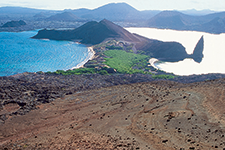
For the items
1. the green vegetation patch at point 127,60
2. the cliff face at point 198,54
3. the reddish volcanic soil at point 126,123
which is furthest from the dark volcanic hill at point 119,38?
the reddish volcanic soil at point 126,123

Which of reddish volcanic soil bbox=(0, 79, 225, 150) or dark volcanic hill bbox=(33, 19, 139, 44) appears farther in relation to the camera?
dark volcanic hill bbox=(33, 19, 139, 44)

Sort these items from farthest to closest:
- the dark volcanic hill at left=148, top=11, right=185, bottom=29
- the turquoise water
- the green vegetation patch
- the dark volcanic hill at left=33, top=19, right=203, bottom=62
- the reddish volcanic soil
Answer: the dark volcanic hill at left=148, top=11, right=185, bottom=29, the dark volcanic hill at left=33, top=19, right=203, bottom=62, the green vegetation patch, the turquoise water, the reddish volcanic soil

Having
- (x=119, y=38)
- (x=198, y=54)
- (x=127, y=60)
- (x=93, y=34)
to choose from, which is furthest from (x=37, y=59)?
(x=198, y=54)

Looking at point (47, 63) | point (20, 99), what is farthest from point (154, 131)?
point (47, 63)

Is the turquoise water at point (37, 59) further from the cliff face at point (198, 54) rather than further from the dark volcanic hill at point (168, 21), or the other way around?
the dark volcanic hill at point (168, 21)

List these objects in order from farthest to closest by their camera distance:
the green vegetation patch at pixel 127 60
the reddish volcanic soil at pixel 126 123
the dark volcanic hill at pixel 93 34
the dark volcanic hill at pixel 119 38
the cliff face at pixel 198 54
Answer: the dark volcanic hill at pixel 93 34 < the dark volcanic hill at pixel 119 38 < the cliff face at pixel 198 54 < the green vegetation patch at pixel 127 60 < the reddish volcanic soil at pixel 126 123

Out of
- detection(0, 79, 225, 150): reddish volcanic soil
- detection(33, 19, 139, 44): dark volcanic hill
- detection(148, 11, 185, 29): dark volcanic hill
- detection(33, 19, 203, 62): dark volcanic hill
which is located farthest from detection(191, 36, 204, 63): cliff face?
detection(148, 11, 185, 29): dark volcanic hill

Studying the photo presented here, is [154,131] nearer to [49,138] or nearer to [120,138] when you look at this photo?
[120,138]

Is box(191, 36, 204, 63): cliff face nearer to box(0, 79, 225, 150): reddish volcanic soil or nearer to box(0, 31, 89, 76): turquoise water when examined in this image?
box(0, 31, 89, 76): turquoise water
